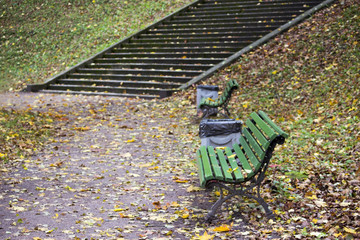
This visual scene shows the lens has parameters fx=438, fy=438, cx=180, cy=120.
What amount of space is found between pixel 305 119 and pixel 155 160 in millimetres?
3246

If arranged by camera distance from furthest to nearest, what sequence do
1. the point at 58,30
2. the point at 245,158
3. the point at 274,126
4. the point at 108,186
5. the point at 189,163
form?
the point at 58,30 < the point at 189,163 < the point at 108,186 < the point at 245,158 < the point at 274,126

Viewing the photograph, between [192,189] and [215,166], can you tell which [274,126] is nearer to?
[215,166]

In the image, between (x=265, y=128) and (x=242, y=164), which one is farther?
(x=242, y=164)

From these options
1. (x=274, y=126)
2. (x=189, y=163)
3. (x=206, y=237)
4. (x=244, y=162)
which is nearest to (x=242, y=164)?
(x=244, y=162)

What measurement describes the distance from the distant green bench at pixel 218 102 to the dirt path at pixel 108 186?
0.52 metres

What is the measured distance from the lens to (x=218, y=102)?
9398 mm

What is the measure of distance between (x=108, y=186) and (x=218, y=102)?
4.29 meters

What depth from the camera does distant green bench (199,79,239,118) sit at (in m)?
9.04

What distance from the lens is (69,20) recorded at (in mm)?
19359

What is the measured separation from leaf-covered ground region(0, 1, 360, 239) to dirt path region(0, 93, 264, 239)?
0.02 metres

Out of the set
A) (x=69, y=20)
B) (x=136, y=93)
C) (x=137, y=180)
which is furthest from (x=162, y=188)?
(x=69, y=20)

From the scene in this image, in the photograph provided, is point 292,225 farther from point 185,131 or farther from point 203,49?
point 203,49

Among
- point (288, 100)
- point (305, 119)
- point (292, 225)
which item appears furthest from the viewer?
point (288, 100)

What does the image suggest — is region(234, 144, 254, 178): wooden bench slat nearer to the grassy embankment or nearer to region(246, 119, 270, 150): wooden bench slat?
region(246, 119, 270, 150): wooden bench slat
